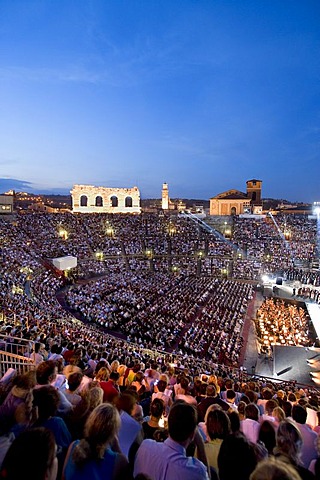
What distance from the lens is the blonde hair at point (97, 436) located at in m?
1.95

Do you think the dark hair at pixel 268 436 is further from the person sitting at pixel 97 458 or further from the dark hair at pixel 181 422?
the person sitting at pixel 97 458

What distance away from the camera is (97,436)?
201 centimetres

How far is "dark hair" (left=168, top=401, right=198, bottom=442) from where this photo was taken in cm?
206

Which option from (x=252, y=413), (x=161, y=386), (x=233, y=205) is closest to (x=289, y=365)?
(x=161, y=386)

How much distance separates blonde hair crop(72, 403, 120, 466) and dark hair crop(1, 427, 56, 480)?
432 millimetres

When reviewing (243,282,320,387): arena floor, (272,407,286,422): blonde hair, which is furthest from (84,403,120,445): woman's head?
(243,282,320,387): arena floor

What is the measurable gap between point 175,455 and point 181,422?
19 centimetres

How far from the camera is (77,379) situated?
4.36 m

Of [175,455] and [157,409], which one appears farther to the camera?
[157,409]

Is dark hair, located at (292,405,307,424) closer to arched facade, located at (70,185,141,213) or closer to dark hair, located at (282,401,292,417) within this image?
dark hair, located at (282,401,292,417)

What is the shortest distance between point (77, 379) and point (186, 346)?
36.3 ft

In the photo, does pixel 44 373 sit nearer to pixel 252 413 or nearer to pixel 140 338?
pixel 252 413

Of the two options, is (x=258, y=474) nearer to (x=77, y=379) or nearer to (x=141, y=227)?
(x=77, y=379)

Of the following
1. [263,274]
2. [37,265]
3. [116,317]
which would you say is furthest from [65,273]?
[263,274]
